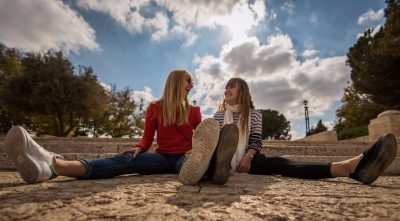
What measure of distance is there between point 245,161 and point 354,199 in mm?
1431

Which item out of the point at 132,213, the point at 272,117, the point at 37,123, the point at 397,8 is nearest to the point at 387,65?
the point at 397,8

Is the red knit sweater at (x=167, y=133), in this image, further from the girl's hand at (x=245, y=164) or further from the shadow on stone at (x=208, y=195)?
the shadow on stone at (x=208, y=195)

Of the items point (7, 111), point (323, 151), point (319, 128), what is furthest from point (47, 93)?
point (319, 128)

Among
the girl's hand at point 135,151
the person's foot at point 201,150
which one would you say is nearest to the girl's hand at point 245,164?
the person's foot at point 201,150

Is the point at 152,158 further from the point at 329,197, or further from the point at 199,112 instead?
the point at 329,197

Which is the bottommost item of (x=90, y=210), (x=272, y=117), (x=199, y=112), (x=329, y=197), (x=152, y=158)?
(x=90, y=210)

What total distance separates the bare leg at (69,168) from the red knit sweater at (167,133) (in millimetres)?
675

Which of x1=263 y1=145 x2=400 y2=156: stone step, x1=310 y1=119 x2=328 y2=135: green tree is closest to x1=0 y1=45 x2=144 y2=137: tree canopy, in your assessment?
x1=263 y1=145 x2=400 y2=156: stone step

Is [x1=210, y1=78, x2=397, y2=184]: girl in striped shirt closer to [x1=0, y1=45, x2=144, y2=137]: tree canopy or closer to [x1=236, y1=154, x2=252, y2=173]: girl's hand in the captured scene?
[x1=236, y1=154, x2=252, y2=173]: girl's hand

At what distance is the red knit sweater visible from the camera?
3.04 meters

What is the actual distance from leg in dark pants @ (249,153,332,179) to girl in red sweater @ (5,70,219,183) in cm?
80

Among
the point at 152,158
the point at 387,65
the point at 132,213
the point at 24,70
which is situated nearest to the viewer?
the point at 132,213

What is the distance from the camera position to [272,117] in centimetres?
5412

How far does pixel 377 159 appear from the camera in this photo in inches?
91.5
